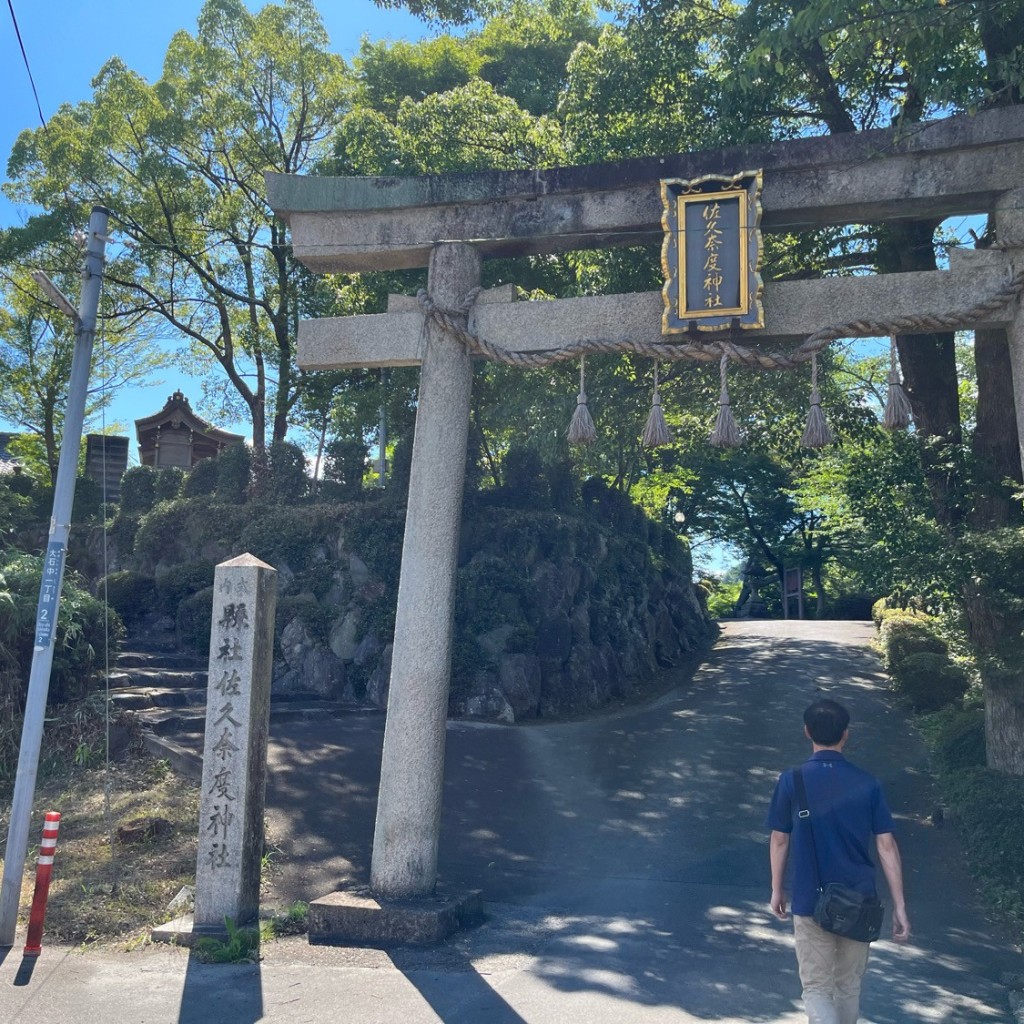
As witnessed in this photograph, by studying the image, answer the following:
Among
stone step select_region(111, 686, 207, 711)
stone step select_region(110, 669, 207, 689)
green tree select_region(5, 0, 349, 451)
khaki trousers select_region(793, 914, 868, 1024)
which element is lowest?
khaki trousers select_region(793, 914, 868, 1024)

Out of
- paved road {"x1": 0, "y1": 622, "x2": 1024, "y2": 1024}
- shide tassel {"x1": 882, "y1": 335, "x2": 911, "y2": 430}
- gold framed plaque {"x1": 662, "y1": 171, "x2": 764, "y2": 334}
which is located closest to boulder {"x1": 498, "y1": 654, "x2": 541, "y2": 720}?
paved road {"x1": 0, "y1": 622, "x2": 1024, "y2": 1024}

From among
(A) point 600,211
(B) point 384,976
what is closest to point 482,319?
(A) point 600,211

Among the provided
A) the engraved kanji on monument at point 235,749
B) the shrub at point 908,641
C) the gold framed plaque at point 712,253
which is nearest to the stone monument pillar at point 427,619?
the engraved kanji on monument at point 235,749

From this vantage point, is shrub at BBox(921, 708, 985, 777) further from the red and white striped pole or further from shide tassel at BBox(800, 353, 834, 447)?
the red and white striped pole

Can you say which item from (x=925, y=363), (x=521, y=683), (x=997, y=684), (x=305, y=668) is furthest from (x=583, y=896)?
(x=305, y=668)

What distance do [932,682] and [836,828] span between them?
512 inches

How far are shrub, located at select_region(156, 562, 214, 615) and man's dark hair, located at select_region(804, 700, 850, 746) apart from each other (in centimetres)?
1451

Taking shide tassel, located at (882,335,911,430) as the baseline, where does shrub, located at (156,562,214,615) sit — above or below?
below

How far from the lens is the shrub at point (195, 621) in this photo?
16344 millimetres

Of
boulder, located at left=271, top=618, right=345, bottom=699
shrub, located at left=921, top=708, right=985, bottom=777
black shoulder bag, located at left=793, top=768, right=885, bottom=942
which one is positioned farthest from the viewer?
boulder, located at left=271, top=618, right=345, bottom=699

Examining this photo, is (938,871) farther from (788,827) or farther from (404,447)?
(404,447)

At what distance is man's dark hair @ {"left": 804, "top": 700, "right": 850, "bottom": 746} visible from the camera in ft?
15.5

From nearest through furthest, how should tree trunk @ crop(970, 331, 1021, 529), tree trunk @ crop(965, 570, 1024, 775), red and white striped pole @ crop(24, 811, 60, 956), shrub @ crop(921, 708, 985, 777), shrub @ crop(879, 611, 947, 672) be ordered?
red and white striped pole @ crop(24, 811, 60, 956) < tree trunk @ crop(965, 570, 1024, 775) < tree trunk @ crop(970, 331, 1021, 529) < shrub @ crop(921, 708, 985, 777) < shrub @ crop(879, 611, 947, 672)

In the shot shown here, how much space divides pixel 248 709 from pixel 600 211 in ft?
16.5
